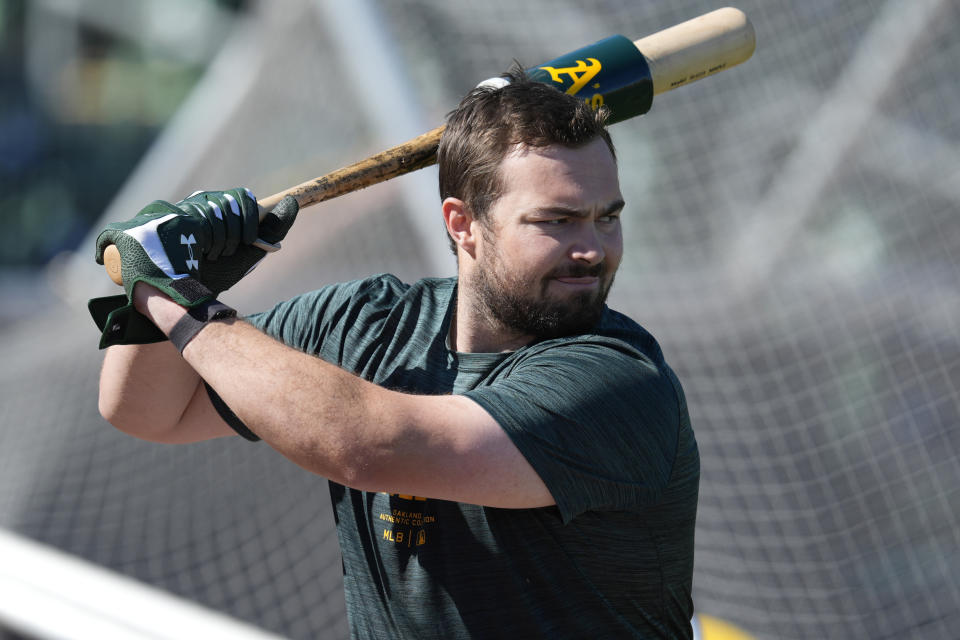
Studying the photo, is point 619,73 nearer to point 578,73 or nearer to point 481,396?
point 578,73

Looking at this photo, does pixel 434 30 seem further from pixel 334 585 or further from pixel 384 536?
pixel 384 536

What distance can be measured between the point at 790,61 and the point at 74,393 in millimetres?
3915

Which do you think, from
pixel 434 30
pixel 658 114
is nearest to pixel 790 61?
pixel 658 114

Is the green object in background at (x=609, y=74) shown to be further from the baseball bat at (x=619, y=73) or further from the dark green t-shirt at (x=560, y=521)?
the dark green t-shirt at (x=560, y=521)

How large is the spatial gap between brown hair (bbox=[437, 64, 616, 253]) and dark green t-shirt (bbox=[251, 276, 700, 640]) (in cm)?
29

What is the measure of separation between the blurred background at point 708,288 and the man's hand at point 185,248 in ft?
5.67

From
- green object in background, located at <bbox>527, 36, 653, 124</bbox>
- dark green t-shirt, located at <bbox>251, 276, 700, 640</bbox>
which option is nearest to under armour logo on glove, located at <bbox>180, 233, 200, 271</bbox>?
dark green t-shirt, located at <bbox>251, 276, 700, 640</bbox>

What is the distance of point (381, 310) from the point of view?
5.61 feet

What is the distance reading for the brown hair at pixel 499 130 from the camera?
Answer: 4.97 feet

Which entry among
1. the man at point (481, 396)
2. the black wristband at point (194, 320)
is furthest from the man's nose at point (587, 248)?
the black wristband at point (194, 320)

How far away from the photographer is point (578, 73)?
6.21 feet

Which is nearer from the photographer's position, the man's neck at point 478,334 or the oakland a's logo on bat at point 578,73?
the man's neck at point 478,334

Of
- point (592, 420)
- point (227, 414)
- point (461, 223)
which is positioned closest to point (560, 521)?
point (592, 420)

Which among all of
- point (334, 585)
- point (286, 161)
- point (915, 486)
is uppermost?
point (286, 161)
